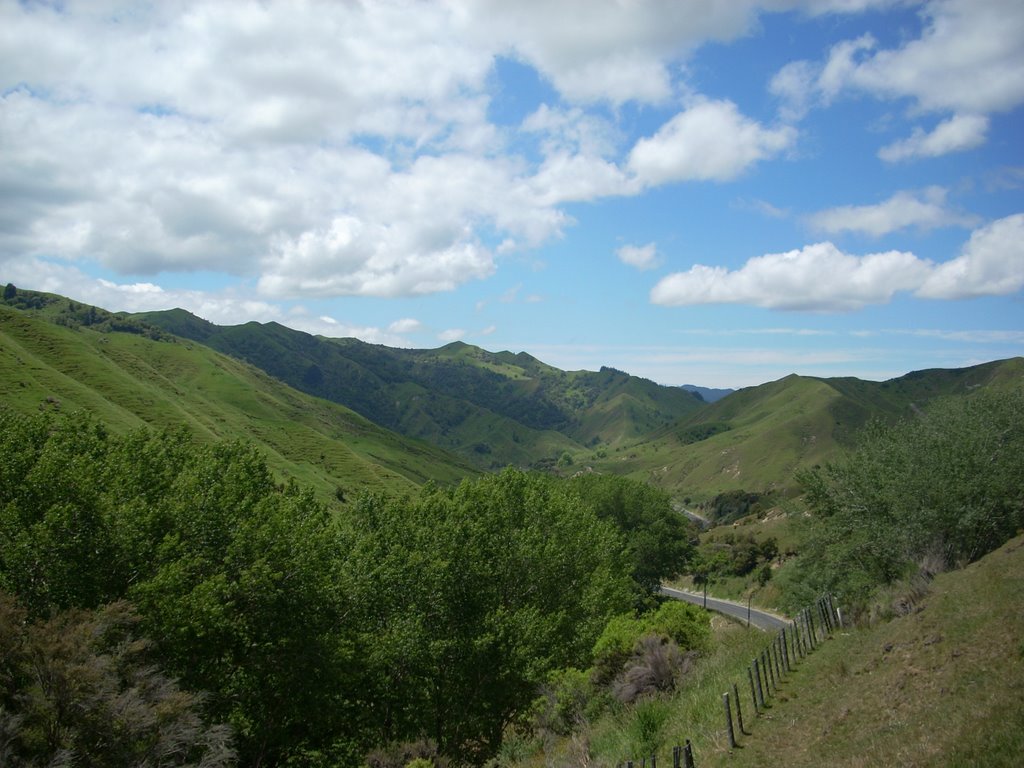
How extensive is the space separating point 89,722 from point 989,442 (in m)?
48.3

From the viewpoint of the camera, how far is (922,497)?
3738cm

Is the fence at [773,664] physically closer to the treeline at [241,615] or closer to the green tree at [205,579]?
the treeline at [241,615]

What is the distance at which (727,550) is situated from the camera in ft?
387

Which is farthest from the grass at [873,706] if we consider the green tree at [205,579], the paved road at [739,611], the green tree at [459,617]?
the paved road at [739,611]

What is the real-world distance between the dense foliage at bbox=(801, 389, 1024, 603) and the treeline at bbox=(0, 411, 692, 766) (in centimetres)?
1793

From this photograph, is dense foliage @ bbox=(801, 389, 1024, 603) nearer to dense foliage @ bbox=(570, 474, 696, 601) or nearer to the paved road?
A: the paved road

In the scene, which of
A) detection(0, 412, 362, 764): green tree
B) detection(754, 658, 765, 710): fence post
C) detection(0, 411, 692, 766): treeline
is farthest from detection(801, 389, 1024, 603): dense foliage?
detection(0, 412, 362, 764): green tree

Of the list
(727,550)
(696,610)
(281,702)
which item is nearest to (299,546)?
(281,702)

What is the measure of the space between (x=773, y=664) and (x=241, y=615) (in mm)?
18926

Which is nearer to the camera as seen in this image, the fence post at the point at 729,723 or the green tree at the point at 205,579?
the fence post at the point at 729,723

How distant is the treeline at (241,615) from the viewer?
16656 millimetres

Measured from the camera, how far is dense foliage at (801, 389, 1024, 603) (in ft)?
119

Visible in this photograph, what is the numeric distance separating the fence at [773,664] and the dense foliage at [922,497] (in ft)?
32.4

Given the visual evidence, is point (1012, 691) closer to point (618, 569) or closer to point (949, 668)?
point (949, 668)
